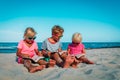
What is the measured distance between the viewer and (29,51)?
18.8ft

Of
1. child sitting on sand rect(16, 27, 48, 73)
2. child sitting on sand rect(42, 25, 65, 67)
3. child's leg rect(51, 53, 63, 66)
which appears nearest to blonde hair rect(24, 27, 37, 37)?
child sitting on sand rect(16, 27, 48, 73)

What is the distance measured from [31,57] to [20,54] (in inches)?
13.1

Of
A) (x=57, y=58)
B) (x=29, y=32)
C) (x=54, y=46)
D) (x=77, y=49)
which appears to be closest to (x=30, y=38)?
(x=29, y=32)

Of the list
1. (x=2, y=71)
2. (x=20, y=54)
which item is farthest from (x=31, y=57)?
(x=2, y=71)

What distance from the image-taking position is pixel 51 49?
5.81 meters

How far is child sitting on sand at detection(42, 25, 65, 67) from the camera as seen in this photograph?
559 cm

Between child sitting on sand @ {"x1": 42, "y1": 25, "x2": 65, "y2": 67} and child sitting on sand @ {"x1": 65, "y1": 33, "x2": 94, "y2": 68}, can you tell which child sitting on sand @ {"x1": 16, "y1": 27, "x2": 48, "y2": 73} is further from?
child sitting on sand @ {"x1": 65, "y1": 33, "x2": 94, "y2": 68}

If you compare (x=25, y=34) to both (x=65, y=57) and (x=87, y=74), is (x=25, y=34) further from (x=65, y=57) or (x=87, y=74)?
(x=87, y=74)

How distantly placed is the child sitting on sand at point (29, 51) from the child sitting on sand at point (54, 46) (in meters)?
0.26

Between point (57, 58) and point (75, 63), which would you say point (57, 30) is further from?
point (75, 63)

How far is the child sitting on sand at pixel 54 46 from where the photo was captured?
18.4ft

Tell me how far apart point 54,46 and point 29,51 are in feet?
2.43

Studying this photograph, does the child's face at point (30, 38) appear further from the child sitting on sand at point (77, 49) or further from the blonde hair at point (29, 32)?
the child sitting on sand at point (77, 49)

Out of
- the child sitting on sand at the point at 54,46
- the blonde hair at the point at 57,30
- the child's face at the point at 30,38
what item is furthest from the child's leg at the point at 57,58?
the child's face at the point at 30,38
